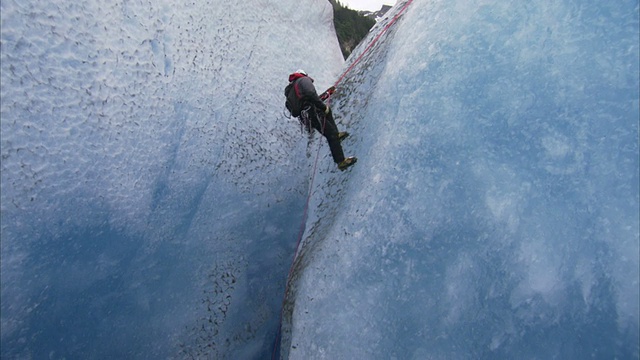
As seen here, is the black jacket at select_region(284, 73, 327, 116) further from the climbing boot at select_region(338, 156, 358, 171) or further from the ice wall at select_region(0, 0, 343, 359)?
the ice wall at select_region(0, 0, 343, 359)

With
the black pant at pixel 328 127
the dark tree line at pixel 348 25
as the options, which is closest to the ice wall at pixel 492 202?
the black pant at pixel 328 127

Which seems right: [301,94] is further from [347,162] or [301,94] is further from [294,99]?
[347,162]

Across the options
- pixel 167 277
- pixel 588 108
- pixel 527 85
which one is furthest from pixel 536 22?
pixel 167 277

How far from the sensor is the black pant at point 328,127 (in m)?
3.73

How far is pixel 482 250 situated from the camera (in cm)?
290

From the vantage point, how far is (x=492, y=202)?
2920mm

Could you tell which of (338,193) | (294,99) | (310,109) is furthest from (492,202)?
(294,99)

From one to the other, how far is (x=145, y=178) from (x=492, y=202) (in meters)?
2.51

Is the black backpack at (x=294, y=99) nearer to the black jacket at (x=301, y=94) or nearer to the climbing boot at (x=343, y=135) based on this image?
the black jacket at (x=301, y=94)

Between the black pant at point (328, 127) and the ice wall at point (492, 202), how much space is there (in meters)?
0.21

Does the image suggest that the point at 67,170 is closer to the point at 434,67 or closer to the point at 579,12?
the point at 434,67

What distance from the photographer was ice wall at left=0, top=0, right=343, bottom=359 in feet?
9.12

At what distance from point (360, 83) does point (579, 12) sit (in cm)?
200

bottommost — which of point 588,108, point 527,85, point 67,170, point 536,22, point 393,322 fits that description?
point 393,322
